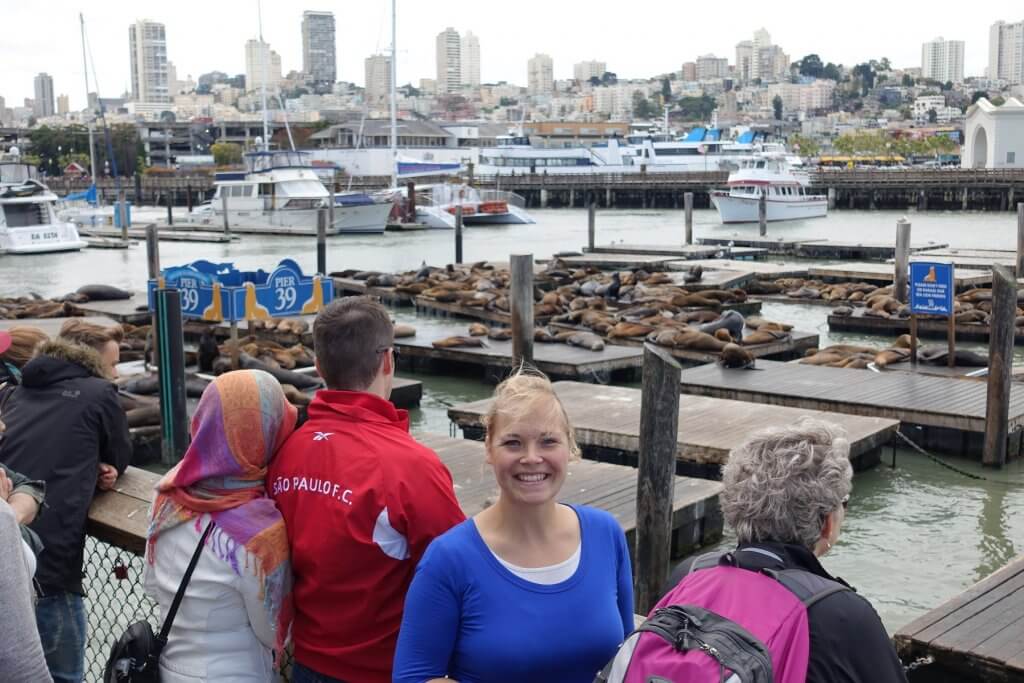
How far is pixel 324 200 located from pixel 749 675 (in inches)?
1651

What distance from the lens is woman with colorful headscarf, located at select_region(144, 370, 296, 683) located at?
232cm

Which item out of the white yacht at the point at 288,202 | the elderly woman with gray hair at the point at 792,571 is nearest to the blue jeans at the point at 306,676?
the elderly woman with gray hair at the point at 792,571

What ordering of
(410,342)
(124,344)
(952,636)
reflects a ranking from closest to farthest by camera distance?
(952,636)
(124,344)
(410,342)

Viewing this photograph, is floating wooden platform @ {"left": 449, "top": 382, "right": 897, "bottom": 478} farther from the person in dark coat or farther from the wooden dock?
the person in dark coat

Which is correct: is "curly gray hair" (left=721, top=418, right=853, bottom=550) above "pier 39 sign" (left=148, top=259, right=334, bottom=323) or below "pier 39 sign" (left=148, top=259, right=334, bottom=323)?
above

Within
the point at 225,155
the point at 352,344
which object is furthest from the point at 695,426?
the point at 225,155

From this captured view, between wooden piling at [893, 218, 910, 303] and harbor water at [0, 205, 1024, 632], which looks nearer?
harbor water at [0, 205, 1024, 632]

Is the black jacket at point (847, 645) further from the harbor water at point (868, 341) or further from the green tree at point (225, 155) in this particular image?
the green tree at point (225, 155)

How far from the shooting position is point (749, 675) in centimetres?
173

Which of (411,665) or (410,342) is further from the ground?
(411,665)

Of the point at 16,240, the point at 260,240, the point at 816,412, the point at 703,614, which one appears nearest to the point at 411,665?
the point at 703,614

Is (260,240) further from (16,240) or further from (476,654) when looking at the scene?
(476,654)

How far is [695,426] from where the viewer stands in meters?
9.09

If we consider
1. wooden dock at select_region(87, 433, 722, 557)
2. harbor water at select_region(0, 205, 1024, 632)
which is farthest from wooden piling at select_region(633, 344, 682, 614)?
harbor water at select_region(0, 205, 1024, 632)
